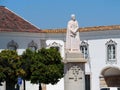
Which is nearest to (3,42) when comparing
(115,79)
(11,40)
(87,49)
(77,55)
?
(11,40)

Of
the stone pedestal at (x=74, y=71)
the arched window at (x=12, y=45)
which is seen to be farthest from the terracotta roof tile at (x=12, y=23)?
the stone pedestal at (x=74, y=71)

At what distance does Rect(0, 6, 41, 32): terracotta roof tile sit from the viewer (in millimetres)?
40625

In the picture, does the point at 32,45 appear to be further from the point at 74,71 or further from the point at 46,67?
the point at 74,71

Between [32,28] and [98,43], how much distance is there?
243 inches

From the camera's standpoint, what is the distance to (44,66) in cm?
3612

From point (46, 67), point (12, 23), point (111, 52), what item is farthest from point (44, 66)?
point (12, 23)

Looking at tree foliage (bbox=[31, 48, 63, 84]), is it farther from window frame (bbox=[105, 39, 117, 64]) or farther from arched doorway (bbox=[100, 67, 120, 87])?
arched doorway (bbox=[100, 67, 120, 87])

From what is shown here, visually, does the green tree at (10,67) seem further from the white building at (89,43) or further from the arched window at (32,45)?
the arched window at (32,45)

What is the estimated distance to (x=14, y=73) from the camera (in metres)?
35.6

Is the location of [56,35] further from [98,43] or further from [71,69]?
[71,69]

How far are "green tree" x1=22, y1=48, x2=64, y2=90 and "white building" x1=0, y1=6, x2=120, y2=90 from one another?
14.4 feet

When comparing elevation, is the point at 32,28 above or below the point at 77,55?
above

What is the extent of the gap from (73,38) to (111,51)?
19084 millimetres

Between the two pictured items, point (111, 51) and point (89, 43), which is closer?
point (111, 51)
